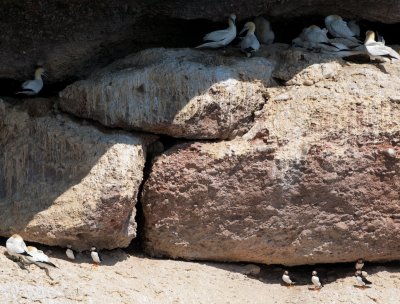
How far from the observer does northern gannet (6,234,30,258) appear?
358 inches

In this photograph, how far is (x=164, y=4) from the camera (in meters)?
10.2

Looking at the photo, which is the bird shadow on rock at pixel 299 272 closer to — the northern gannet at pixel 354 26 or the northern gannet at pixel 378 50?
the northern gannet at pixel 378 50

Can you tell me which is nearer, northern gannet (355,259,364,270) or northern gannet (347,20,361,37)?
northern gannet (355,259,364,270)

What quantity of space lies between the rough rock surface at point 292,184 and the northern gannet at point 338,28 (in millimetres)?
841

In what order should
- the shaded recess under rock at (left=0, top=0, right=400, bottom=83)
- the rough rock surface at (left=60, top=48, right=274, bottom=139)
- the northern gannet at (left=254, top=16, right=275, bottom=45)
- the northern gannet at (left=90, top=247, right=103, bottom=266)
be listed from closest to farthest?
1. the northern gannet at (left=90, top=247, right=103, bottom=266)
2. the rough rock surface at (left=60, top=48, right=274, bottom=139)
3. the shaded recess under rock at (left=0, top=0, right=400, bottom=83)
4. the northern gannet at (left=254, top=16, right=275, bottom=45)

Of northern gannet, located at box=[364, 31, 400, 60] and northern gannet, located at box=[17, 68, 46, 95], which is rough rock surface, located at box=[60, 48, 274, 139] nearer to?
northern gannet, located at box=[17, 68, 46, 95]

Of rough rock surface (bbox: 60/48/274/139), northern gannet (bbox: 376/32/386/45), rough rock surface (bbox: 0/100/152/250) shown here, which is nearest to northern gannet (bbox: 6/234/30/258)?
rough rock surface (bbox: 0/100/152/250)

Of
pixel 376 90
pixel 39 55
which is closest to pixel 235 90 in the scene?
pixel 376 90

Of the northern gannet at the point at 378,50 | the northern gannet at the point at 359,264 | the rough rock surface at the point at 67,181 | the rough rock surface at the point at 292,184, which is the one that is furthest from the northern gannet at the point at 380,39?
the rough rock surface at the point at 67,181

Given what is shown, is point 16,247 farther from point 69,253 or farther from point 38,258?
point 69,253

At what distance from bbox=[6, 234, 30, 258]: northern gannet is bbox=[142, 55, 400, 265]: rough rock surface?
1.34m

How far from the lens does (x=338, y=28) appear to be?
10.6 meters

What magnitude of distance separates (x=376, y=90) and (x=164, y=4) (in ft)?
7.55

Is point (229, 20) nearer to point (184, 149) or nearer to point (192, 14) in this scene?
point (192, 14)
